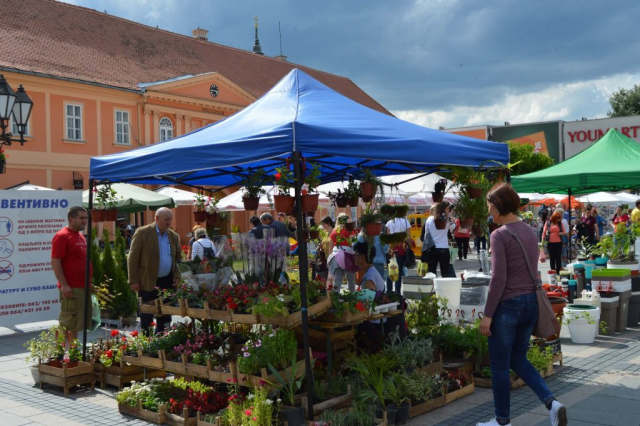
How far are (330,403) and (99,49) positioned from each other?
29889 mm

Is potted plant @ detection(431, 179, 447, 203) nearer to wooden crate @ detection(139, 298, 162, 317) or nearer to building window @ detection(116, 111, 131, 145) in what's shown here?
wooden crate @ detection(139, 298, 162, 317)

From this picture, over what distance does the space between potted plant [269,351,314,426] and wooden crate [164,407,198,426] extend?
0.76 meters

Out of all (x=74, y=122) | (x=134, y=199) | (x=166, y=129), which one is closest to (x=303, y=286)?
(x=134, y=199)

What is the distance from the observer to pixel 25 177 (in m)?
26.2

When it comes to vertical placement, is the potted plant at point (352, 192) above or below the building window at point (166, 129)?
below

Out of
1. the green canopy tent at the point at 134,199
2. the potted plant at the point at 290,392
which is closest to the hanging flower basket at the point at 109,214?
the potted plant at the point at 290,392

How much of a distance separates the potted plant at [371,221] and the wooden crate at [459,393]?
1.87m

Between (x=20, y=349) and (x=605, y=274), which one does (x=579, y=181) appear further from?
(x=20, y=349)

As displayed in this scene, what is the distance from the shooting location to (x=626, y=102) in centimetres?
5941

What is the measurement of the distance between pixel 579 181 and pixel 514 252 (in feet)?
21.2

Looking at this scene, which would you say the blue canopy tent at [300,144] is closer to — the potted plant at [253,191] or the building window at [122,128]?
the potted plant at [253,191]

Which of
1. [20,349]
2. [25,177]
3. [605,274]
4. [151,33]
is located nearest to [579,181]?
[605,274]

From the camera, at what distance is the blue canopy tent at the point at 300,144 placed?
5367 millimetres

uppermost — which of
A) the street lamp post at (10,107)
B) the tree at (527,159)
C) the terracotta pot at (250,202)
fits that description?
the tree at (527,159)
